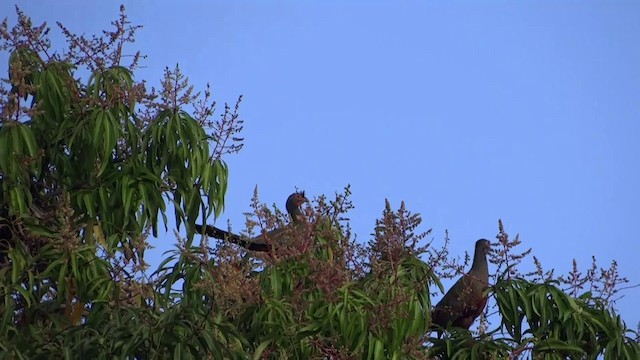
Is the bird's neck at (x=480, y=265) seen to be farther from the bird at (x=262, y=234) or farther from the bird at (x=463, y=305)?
the bird at (x=262, y=234)

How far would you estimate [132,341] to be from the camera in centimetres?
496

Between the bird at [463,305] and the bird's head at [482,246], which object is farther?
the bird's head at [482,246]

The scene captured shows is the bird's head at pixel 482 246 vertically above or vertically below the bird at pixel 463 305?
above

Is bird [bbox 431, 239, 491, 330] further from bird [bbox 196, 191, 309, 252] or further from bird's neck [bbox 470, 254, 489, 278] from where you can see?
Result: bird [bbox 196, 191, 309, 252]

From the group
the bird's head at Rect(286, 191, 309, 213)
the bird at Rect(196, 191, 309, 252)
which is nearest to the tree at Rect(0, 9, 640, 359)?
the bird at Rect(196, 191, 309, 252)

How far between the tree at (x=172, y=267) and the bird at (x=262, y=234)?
57 millimetres

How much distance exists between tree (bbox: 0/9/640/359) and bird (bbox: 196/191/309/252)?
0.06 metres

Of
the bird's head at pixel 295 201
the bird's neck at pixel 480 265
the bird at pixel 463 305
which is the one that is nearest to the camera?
the bird at pixel 463 305

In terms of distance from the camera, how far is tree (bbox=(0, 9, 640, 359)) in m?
5.21

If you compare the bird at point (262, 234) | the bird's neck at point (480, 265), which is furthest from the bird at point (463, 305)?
the bird at point (262, 234)

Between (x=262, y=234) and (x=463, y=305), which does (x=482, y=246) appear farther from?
(x=262, y=234)

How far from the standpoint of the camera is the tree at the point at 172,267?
5.21 meters

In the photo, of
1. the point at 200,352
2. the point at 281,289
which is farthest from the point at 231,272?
the point at 281,289

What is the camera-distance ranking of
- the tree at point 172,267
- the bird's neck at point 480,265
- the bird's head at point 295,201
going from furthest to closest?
the bird's head at point 295,201 → the bird's neck at point 480,265 → the tree at point 172,267
